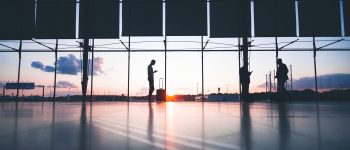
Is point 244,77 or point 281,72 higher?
point 281,72

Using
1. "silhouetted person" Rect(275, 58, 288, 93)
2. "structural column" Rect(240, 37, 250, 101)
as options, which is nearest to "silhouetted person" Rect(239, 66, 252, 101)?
"structural column" Rect(240, 37, 250, 101)

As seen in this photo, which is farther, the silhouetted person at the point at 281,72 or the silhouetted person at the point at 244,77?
the silhouetted person at the point at 244,77

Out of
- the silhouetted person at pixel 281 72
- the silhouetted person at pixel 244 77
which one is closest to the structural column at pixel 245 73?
the silhouetted person at pixel 244 77

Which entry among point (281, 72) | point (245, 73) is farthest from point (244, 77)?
point (281, 72)

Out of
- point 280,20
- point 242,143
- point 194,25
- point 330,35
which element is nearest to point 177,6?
point 194,25

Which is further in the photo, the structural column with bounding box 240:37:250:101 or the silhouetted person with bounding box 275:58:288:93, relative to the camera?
the structural column with bounding box 240:37:250:101

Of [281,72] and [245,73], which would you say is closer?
[281,72]

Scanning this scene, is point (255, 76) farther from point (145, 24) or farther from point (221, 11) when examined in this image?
point (145, 24)

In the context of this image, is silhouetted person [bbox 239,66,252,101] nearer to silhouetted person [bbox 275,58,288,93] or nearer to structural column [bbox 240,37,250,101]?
structural column [bbox 240,37,250,101]

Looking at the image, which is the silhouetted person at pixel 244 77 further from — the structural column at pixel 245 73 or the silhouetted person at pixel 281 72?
the silhouetted person at pixel 281 72

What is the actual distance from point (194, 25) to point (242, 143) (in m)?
9.17

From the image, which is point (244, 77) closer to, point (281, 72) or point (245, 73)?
point (245, 73)

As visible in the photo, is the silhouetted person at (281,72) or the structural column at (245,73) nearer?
the silhouetted person at (281,72)

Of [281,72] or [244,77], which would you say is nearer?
[281,72]
